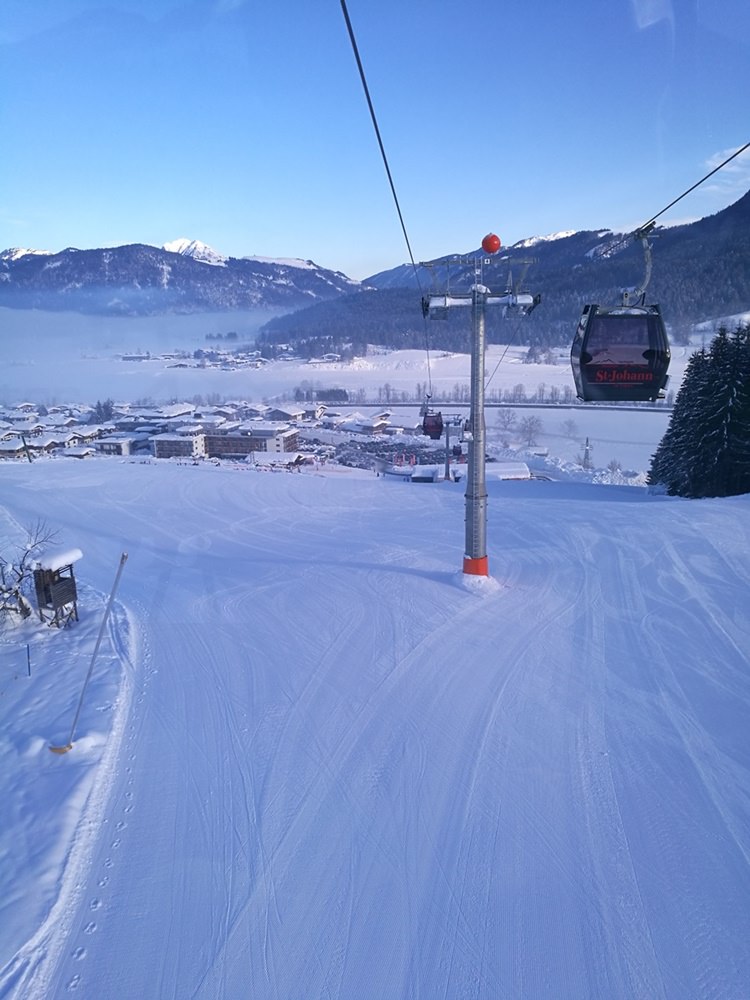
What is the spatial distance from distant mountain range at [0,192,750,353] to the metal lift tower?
0.67ft

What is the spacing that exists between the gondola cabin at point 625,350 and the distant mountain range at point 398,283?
17.5 inches

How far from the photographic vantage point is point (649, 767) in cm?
357

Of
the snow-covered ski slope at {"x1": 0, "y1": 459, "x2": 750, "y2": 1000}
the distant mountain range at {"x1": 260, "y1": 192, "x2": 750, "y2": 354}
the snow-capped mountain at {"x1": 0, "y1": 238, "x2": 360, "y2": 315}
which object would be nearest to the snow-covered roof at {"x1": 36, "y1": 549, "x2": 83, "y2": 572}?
the snow-covered ski slope at {"x1": 0, "y1": 459, "x2": 750, "y2": 1000}

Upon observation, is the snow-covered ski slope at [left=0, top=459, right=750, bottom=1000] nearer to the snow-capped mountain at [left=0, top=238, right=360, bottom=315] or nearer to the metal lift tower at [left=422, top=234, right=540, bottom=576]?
the metal lift tower at [left=422, top=234, right=540, bottom=576]

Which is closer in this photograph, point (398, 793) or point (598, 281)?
point (398, 793)

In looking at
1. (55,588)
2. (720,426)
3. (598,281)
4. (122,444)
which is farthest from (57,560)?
(598,281)

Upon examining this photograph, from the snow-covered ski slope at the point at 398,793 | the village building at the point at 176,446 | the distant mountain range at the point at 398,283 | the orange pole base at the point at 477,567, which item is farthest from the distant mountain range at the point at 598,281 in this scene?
the village building at the point at 176,446

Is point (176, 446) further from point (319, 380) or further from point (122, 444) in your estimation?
point (319, 380)

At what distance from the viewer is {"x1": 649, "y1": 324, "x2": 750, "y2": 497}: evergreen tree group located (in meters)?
15.1

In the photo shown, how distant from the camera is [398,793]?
11.2 ft

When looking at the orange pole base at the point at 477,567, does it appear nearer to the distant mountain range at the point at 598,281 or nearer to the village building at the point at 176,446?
the distant mountain range at the point at 598,281

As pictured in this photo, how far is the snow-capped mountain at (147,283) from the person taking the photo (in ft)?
375

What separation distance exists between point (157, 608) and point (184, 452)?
102 ft

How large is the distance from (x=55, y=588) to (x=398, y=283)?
14935 centimetres
